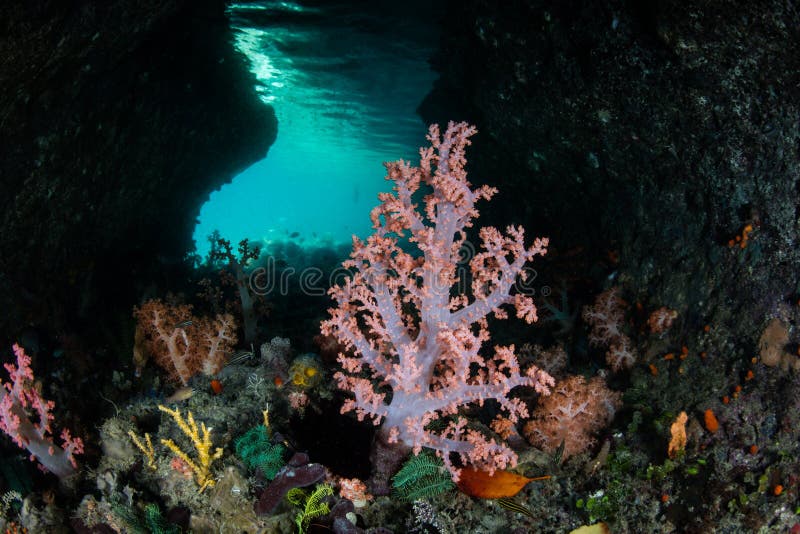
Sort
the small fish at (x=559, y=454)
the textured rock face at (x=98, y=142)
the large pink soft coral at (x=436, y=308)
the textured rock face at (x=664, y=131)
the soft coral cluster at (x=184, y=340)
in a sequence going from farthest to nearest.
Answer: the soft coral cluster at (x=184, y=340), the textured rock face at (x=98, y=142), the textured rock face at (x=664, y=131), the small fish at (x=559, y=454), the large pink soft coral at (x=436, y=308)

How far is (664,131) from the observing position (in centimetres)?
600

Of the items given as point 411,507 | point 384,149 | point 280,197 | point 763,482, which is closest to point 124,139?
point 411,507

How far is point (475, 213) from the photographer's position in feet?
11.9

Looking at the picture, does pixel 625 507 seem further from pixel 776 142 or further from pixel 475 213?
pixel 776 142

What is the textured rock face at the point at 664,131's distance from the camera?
4715 millimetres

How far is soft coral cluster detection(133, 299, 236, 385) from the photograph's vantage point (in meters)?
5.80

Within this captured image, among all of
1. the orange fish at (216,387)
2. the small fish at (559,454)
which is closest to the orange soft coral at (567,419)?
the small fish at (559,454)

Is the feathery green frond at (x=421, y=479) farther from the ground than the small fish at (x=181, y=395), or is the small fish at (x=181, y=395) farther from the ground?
the feathery green frond at (x=421, y=479)

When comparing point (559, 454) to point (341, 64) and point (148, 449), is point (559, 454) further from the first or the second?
point (341, 64)

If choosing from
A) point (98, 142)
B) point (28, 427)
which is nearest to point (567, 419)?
point (28, 427)

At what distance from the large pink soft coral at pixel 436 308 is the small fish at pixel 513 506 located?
13.0 inches

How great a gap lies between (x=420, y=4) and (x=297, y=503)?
42.6 ft

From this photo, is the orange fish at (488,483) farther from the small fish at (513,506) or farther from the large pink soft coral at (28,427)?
the large pink soft coral at (28,427)

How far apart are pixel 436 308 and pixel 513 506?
6.25ft
